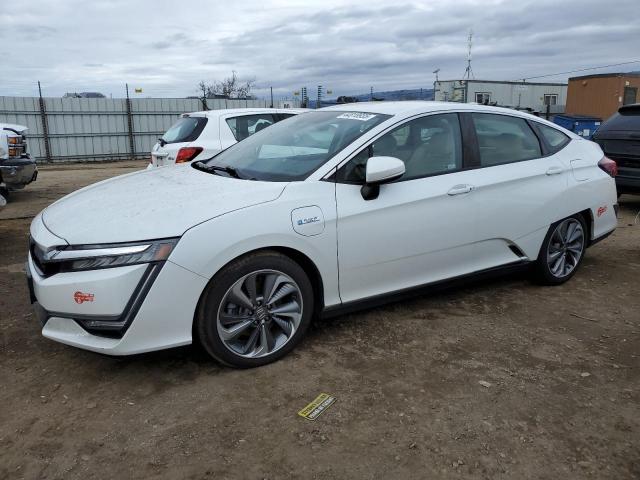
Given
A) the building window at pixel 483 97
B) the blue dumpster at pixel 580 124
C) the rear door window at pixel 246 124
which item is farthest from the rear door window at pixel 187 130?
the building window at pixel 483 97

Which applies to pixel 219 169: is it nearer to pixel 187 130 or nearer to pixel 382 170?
pixel 382 170

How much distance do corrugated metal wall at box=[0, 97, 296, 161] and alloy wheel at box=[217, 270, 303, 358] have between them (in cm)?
1820

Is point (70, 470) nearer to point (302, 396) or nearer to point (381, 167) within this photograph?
point (302, 396)

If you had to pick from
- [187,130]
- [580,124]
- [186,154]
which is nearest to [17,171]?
[187,130]

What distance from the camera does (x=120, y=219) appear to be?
302 centimetres

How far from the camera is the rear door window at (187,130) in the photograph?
7543 millimetres

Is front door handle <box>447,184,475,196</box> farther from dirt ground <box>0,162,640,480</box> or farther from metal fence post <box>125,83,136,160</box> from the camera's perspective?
metal fence post <box>125,83,136,160</box>

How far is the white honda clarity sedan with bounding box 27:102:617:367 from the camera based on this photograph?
9.44 feet

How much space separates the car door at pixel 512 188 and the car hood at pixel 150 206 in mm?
1635

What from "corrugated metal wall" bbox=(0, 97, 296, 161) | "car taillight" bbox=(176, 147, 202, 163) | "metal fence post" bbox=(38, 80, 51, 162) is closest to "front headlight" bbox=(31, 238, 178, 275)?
"car taillight" bbox=(176, 147, 202, 163)

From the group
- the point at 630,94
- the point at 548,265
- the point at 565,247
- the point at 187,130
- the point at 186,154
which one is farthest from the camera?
the point at 630,94

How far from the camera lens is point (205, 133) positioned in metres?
7.53

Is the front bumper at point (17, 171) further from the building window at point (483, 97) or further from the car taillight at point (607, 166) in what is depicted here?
the building window at point (483, 97)

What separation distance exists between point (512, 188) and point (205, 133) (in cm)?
461
